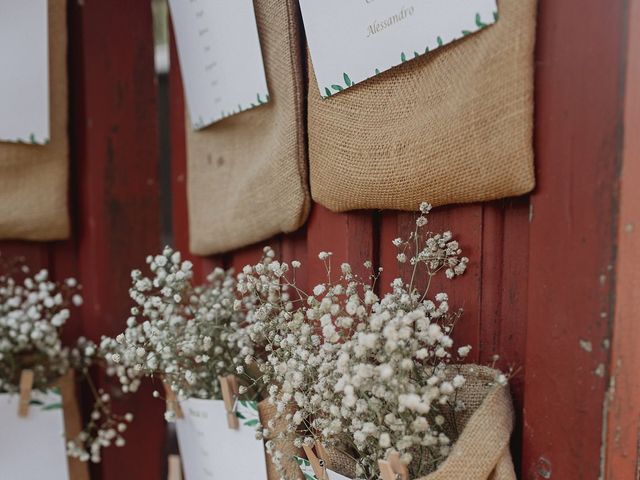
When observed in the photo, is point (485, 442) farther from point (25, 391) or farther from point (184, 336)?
point (25, 391)

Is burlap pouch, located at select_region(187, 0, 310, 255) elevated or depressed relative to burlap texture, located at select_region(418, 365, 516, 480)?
elevated

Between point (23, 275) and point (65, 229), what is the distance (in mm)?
146

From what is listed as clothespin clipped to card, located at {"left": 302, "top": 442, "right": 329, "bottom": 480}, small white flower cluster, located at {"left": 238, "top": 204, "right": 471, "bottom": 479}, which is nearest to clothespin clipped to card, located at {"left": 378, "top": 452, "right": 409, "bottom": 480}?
small white flower cluster, located at {"left": 238, "top": 204, "right": 471, "bottom": 479}

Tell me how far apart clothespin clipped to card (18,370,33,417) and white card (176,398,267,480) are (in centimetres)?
32

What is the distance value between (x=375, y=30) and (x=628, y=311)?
0.42 metres

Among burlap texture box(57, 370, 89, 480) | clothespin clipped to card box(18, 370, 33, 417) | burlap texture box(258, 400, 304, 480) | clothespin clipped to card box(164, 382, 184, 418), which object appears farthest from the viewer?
burlap texture box(57, 370, 89, 480)

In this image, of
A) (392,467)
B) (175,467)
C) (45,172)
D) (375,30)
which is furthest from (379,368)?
(45,172)

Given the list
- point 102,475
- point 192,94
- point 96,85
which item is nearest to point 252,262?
point 192,94

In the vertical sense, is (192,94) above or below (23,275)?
above

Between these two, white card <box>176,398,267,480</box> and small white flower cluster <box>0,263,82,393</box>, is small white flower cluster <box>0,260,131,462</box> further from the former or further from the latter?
white card <box>176,398,267,480</box>

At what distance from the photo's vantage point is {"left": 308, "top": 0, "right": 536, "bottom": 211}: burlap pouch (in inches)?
22.7

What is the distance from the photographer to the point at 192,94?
1.08 meters

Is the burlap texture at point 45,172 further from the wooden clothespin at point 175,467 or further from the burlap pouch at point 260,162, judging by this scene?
the wooden clothespin at point 175,467

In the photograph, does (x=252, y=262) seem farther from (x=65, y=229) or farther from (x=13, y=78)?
(x=13, y=78)
